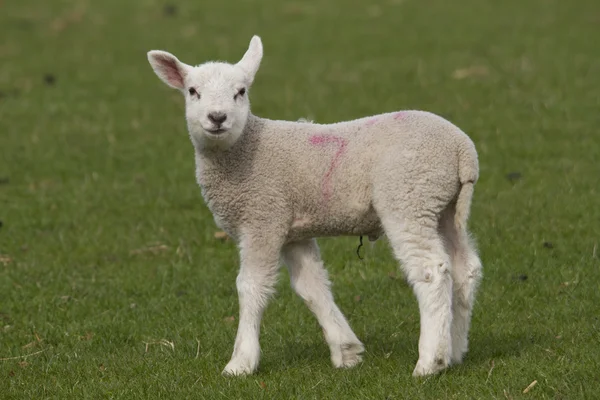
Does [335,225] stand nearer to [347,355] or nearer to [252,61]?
[347,355]

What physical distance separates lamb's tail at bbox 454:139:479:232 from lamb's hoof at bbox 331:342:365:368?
3.42 feet

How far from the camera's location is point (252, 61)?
7.28 m

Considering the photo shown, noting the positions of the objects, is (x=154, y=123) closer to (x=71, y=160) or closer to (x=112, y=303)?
(x=71, y=160)

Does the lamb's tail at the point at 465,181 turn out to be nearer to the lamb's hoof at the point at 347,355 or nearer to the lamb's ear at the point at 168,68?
the lamb's hoof at the point at 347,355

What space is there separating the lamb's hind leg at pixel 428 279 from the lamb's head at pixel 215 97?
1.04m

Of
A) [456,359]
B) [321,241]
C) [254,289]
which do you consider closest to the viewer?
[456,359]

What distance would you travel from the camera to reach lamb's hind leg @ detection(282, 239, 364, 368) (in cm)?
725

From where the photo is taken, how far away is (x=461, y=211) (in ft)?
22.1

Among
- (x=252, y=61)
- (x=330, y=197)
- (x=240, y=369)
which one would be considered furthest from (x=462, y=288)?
(x=252, y=61)

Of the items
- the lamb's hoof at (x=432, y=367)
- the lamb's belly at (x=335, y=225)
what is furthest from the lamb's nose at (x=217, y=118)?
the lamb's hoof at (x=432, y=367)

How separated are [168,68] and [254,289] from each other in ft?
4.72

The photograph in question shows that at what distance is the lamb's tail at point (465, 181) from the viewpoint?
22.2 feet

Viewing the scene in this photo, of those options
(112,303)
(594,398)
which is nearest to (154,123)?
(112,303)

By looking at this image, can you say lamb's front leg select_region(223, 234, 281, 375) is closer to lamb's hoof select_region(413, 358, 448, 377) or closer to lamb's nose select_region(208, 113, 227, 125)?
lamb's nose select_region(208, 113, 227, 125)
